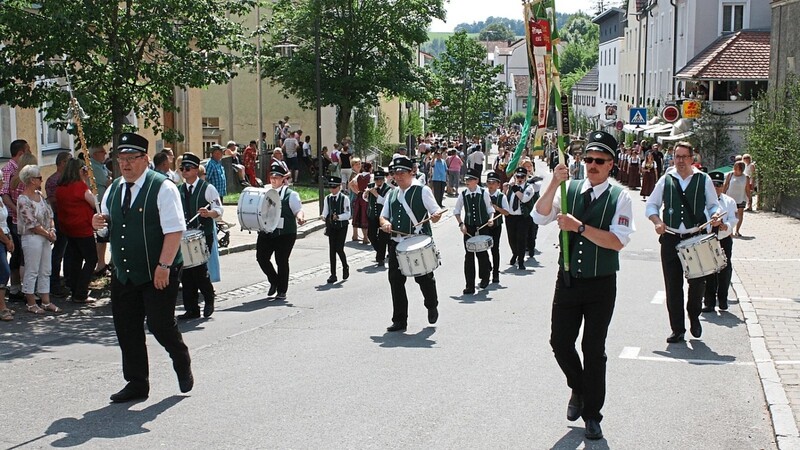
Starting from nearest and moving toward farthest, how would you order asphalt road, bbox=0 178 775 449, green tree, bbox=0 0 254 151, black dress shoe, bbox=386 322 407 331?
asphalt road, bbox=0 178 775 449 → black dress shoe, bbox=386 322 407 331 → green tree, bbox=0 0 254 151

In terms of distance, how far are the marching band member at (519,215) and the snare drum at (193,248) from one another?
294 inches

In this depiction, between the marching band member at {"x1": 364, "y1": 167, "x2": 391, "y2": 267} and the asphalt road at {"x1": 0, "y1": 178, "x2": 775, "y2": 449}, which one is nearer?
the asphalt road at {"x1": 0, "y1": 178, "x2": 775, "y2": 449}

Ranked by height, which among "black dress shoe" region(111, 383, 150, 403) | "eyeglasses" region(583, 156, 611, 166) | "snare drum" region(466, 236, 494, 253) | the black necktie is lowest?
"black dress shoe" region(111, 383, 150, 403)

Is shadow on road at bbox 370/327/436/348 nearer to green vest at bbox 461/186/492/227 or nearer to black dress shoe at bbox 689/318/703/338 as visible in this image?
black dress shoe at bbox 689/318/703/338

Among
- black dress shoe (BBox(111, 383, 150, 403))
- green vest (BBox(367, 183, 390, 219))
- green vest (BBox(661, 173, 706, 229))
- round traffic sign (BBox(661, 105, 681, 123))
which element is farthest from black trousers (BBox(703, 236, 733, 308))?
round traffic sign (BBox(661, 105, 681, 123))

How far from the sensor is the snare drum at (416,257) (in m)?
11.4

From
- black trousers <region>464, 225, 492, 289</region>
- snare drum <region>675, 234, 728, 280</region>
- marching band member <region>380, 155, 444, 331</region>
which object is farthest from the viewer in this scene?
black trousers <region>464, 225, 492, 289</region>

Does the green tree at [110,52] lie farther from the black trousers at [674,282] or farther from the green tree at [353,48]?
the green tree at [353,48]

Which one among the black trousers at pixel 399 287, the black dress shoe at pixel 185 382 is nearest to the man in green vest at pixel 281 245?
the black trousers at pixel 399 287

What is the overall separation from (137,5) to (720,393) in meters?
9.15

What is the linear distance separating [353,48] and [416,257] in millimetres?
26339

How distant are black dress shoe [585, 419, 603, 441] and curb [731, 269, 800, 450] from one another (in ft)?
3.87

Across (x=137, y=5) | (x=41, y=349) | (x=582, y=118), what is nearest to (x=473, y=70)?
(x=582, y=118)

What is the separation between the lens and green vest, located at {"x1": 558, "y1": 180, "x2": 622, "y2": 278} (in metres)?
7.26
